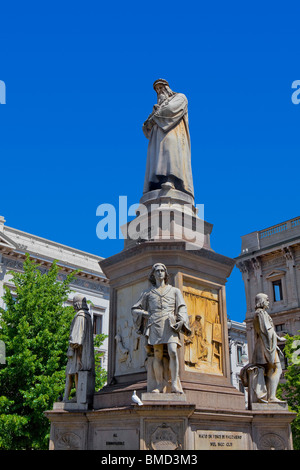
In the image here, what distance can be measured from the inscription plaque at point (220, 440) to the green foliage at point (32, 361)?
1258 cm

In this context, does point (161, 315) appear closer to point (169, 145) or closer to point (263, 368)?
A: point (263, 368)

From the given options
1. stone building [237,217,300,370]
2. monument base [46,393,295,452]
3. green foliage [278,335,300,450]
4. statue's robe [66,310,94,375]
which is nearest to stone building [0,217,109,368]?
stone building [237,217,300,370]

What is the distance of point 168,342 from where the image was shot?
823cm

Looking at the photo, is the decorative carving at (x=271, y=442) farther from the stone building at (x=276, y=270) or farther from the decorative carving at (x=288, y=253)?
the decorative carving at (x=288, y=253)

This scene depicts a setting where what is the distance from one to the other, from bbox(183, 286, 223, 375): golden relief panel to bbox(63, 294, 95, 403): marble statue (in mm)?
2116

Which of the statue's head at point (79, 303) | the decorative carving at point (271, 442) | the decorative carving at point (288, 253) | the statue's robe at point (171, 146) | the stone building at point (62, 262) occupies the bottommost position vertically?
the decorative carving at point (271, 442)

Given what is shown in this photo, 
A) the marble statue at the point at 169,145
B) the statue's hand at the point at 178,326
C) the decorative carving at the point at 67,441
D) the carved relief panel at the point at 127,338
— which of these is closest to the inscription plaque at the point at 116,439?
the decorative carving at the point at 67,441

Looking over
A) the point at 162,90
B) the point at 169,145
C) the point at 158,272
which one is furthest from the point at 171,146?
the point at 158,272

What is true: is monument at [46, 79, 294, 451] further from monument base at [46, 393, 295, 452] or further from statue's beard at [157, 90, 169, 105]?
statue's beard at [157, 90, 169, 105]

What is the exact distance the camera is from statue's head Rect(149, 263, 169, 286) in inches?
347

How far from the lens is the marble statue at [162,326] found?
26.9 ft
